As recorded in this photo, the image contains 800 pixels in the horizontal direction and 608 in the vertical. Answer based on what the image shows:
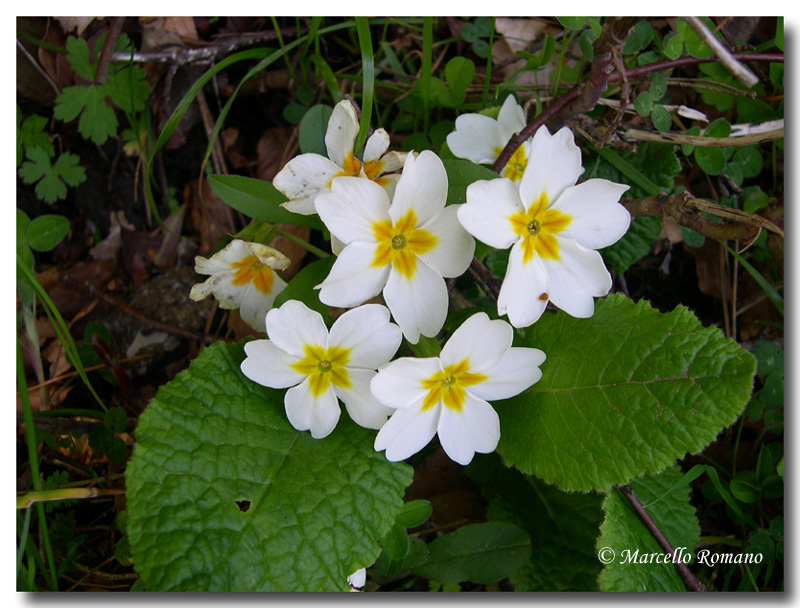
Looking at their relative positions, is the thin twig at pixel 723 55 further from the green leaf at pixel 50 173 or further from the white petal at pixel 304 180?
the green leaf at pixel 50 173

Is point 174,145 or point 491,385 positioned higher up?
point 174,145

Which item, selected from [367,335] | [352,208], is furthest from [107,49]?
[367,335]

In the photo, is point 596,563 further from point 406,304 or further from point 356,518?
point 406,304

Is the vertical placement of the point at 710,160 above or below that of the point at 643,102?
below

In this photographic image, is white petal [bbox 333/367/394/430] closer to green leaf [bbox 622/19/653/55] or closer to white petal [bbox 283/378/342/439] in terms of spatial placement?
white petal [bbox 283/378/342/439]

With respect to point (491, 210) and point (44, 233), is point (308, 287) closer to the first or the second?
point (491, 210)

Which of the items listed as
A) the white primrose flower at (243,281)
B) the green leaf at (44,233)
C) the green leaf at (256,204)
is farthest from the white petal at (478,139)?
the green leaf at (44,233)

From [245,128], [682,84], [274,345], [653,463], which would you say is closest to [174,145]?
[245,128]
